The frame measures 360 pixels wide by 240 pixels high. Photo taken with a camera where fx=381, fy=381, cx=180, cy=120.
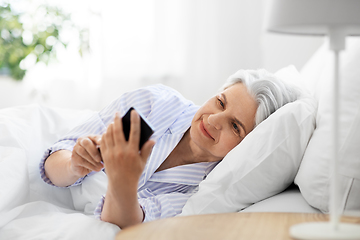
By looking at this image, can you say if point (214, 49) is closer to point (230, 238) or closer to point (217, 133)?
point (217, 133)

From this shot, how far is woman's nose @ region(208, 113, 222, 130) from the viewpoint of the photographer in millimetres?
1174

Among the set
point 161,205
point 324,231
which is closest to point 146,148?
point 324,231

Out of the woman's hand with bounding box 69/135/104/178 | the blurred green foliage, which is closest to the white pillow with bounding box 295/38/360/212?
the woman's hand with bounding box 69/135/104/178

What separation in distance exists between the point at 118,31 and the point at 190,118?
1556 millimetres

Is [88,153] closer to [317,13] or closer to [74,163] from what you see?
[74,163]

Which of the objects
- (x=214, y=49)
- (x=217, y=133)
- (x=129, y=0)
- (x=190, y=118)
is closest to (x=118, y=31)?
(x=129, y=0)

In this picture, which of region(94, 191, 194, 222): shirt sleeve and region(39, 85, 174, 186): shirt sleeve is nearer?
region(94, 191, 194, 222): shirt sleeve

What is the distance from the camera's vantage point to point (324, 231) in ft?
2.01

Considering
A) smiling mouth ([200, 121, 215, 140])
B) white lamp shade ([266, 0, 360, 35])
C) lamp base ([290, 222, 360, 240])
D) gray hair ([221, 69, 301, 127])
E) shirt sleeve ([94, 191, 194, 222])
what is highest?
white lamp shade ([266, 0, 360, 35])

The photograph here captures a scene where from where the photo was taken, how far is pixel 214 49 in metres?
2.59

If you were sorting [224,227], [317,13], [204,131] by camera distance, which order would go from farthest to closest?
[204,131]
[224,227]
[317,13]

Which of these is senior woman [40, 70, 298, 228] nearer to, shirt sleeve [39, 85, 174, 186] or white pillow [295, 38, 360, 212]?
shirt sleeve [39, 85, 174, 186]

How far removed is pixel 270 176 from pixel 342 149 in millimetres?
193

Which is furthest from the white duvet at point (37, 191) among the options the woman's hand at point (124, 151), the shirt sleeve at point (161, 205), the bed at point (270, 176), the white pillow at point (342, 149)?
the white pillow at point (342, 149)
